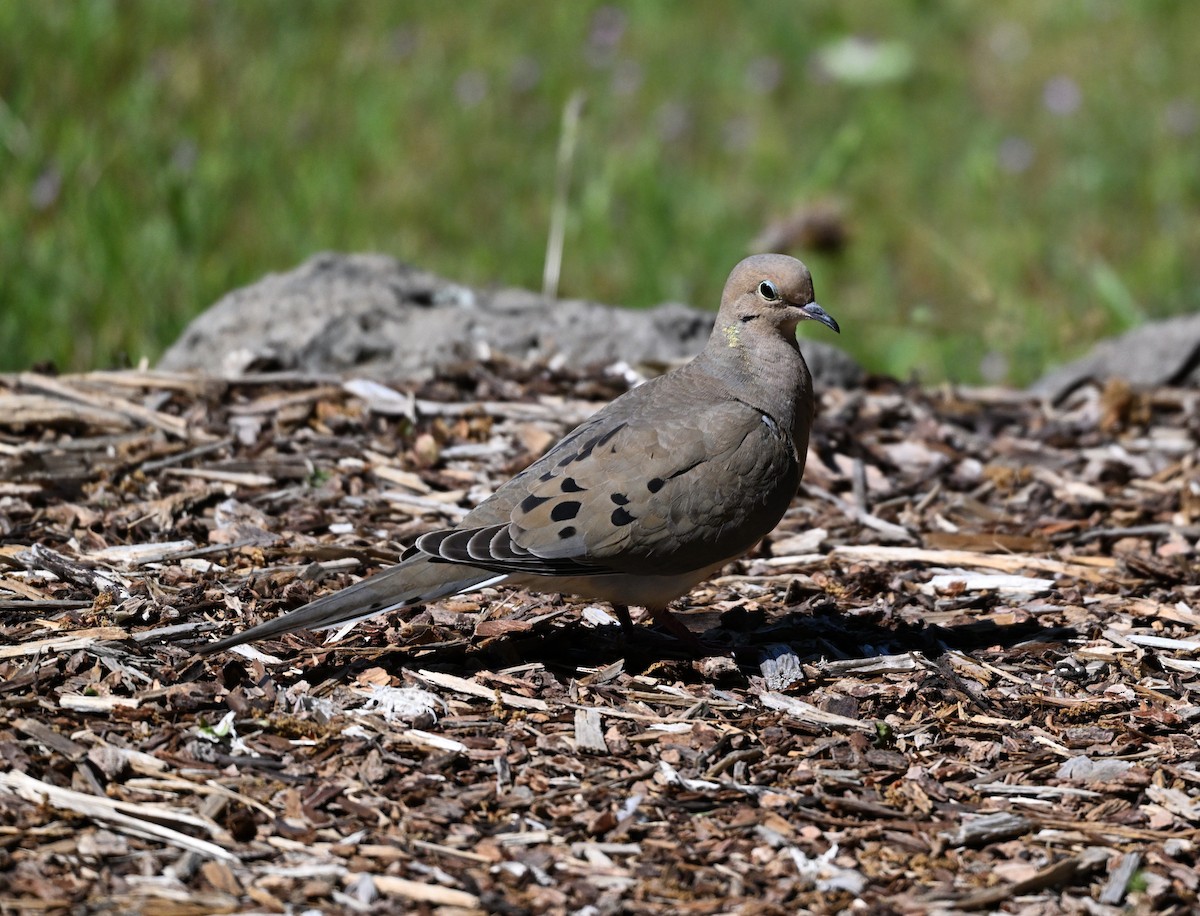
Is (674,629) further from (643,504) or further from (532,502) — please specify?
(532,502)

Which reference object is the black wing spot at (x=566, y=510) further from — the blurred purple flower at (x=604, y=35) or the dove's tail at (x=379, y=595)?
the blurred purple flower at (x=604, y=35)

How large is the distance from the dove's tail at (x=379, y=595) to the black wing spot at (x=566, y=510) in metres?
0.22

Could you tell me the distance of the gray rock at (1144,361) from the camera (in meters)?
6.70

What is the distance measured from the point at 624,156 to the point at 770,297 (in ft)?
17.0

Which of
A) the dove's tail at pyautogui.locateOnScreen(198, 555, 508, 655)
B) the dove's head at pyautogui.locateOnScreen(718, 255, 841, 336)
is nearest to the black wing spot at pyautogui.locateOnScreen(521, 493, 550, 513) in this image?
the dove's tail at pyautogui.locateOnScreen(198, 555, 508, 655)

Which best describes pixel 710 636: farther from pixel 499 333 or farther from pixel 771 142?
pixel 771 142

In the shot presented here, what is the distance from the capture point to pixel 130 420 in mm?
5520

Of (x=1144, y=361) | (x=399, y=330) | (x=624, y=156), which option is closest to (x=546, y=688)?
(x=399, y=330)

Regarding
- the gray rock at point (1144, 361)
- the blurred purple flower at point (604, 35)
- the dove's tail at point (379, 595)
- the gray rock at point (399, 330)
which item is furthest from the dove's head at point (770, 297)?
the blurred purple flower at point (604, 35)

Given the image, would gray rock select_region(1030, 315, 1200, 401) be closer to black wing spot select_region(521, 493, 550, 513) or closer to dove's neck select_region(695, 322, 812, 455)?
dove's neck select_region(695, 322, 812, 455)

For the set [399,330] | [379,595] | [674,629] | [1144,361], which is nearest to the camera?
[379,595]

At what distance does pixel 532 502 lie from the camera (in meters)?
4.04

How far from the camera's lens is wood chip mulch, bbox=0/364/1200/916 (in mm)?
3146

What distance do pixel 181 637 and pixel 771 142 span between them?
7.04m
